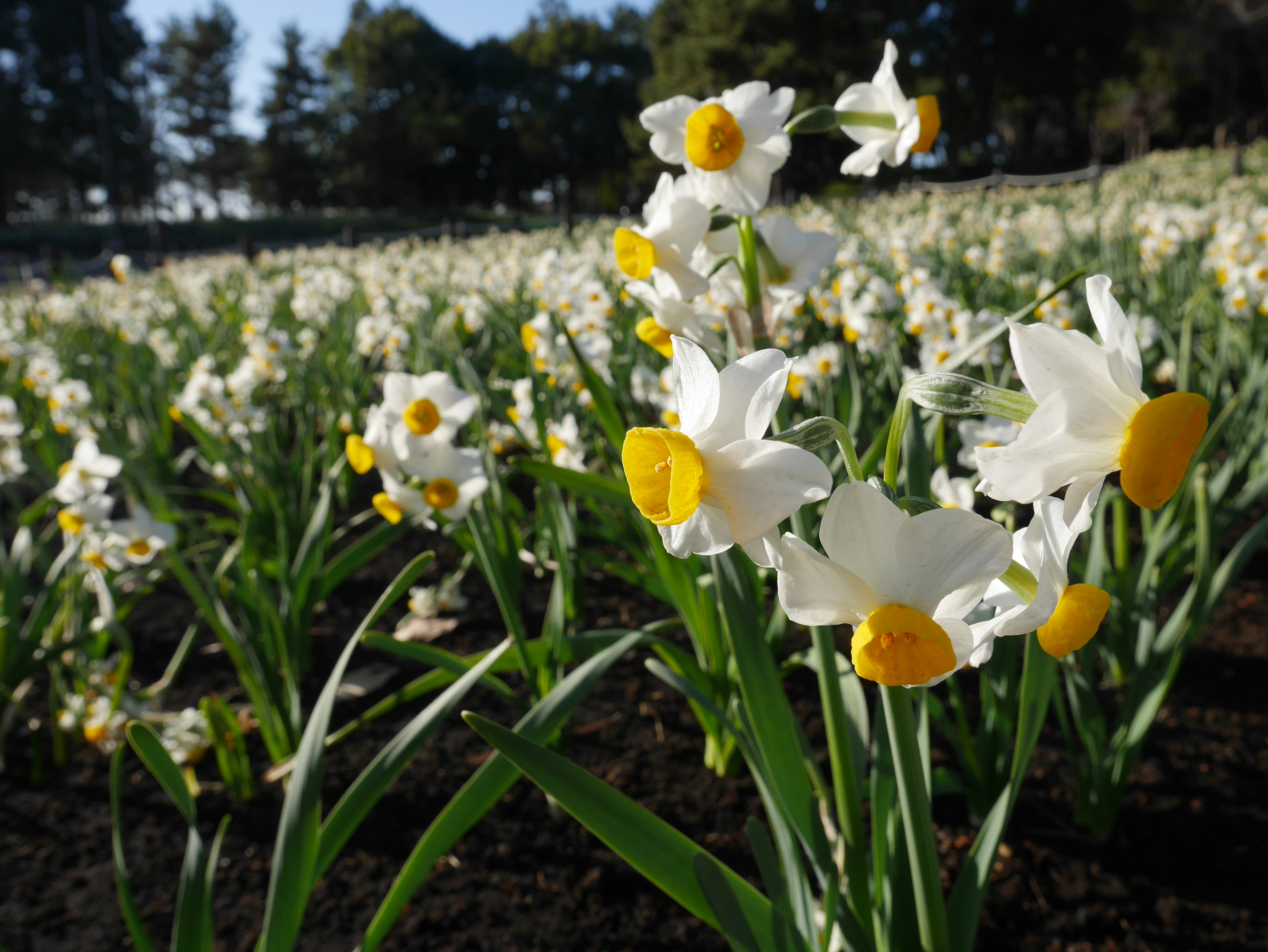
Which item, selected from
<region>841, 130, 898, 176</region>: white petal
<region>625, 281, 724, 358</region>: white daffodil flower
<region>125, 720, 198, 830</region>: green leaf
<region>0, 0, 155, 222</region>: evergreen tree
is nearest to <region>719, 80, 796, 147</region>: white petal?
<region>841, 130, 898, 176</region>: white petal

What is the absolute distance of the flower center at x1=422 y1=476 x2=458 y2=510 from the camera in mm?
1345

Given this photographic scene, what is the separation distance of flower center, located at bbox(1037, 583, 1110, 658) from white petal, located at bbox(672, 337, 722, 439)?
269 mm

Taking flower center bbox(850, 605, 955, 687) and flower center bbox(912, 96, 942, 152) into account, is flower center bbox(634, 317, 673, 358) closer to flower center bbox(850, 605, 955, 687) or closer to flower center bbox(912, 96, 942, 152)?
flower center bbox(912, 96, 942, 152)

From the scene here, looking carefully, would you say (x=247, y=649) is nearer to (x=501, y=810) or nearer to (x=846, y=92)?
(x=501, y=810)

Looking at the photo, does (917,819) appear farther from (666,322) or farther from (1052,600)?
(666,322)

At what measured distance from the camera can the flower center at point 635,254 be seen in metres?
0.92

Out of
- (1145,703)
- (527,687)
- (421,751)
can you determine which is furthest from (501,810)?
(1145,703)

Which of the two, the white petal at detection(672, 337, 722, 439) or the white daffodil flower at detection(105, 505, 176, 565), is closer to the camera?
the white petal at detection(672, 337, 722, 439)

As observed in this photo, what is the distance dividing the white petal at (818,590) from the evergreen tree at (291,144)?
46.8 meters

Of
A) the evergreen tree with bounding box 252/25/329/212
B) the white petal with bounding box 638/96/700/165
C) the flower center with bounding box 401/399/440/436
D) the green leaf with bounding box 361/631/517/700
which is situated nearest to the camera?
the white petal with bounding box 638/96/700/165

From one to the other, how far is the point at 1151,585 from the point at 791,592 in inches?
52.6

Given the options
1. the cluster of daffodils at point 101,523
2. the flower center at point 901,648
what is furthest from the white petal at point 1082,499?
the cluster of daffodils at point 101,523

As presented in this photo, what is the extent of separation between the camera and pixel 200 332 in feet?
16.7

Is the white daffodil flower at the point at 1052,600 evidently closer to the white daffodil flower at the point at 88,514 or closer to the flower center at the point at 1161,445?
the flower center at the point at 1161,445
